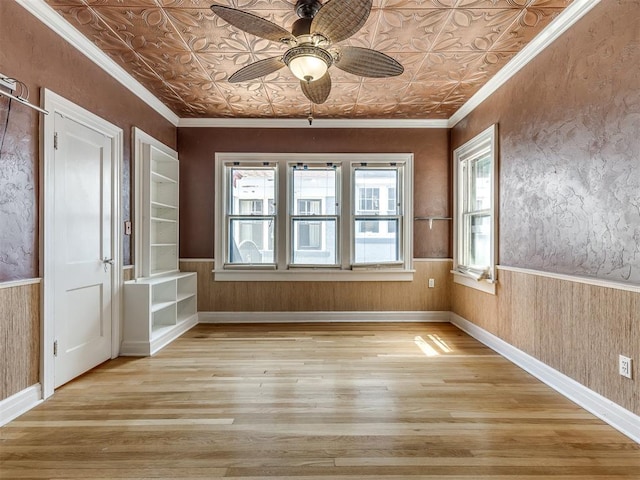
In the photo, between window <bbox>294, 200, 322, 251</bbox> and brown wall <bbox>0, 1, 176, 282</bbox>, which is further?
window <bbox>294, 200, 322, 251</bbox>

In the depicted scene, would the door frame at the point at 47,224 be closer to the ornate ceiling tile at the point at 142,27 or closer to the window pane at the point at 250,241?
the ornate ceiling tile at the point at 142,27

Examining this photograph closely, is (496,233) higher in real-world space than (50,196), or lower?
lower

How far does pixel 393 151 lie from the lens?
14.9 feet

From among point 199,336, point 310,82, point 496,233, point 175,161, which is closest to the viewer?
point 310,82

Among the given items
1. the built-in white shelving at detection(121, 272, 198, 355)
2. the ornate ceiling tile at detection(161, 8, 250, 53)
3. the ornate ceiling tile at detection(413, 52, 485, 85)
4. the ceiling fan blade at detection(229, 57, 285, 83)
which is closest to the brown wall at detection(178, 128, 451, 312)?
the built-in white shelving at detection(121, 272, 198, 355)

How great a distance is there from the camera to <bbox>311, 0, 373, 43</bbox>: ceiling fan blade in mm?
1739

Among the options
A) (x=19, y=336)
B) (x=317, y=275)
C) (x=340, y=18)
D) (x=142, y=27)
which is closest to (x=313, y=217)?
(x=317, y=275)

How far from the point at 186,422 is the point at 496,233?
10.5ft

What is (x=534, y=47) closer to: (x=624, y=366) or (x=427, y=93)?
(x=427, y=93)

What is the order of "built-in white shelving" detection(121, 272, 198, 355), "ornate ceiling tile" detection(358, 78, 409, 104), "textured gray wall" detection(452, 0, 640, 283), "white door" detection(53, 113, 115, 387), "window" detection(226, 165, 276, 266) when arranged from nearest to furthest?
"textured gray wall" detection(452, 0, 640, 283)
"white door" detection(53, 113, 115, 387)
"built-in white shelving" detection(121, 272, 198, 355)
"ornate ceiling tile" detection(358, 78, 409, 104)
"window" detection(226, 165, 276, 266)

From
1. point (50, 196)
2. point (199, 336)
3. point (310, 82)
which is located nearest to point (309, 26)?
point (310, 82)

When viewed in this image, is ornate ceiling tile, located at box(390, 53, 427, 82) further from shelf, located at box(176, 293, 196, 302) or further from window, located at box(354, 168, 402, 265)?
shelf, located at box(176, 293, 196, 302)

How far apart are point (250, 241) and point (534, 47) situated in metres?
3.67

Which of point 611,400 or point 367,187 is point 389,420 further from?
point 367,187
